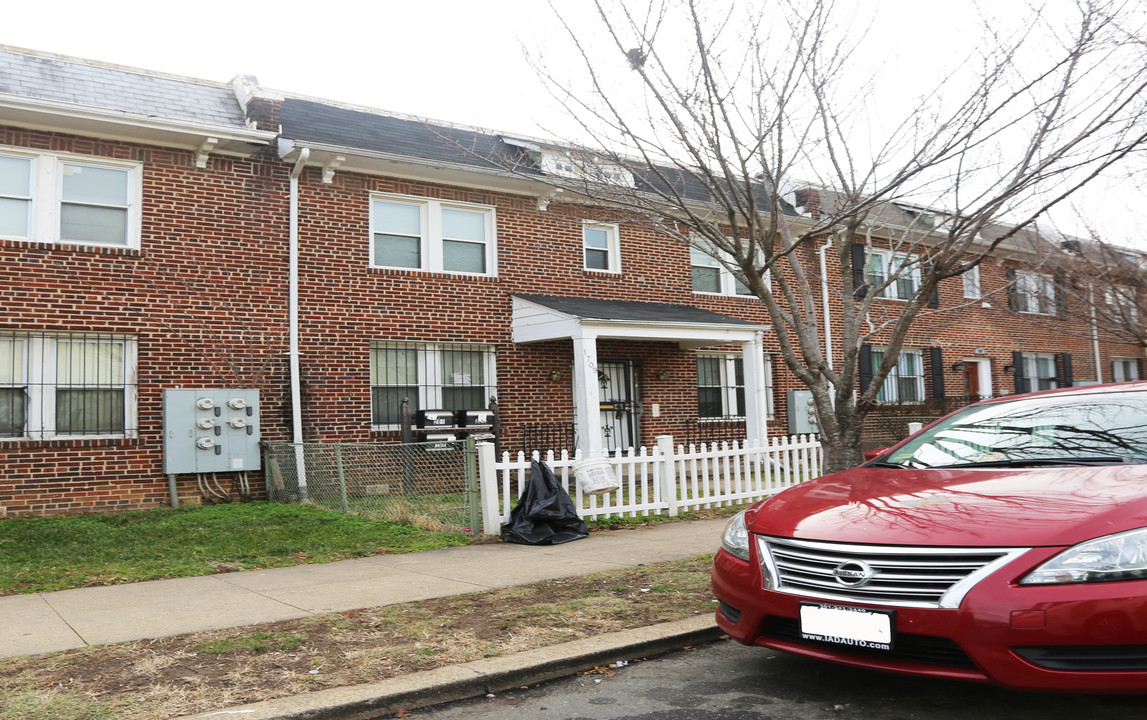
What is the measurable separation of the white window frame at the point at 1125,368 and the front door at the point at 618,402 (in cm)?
1730

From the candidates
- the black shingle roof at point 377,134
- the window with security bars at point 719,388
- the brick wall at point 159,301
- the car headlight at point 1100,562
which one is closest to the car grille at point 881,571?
the car headlight at point 1100,562

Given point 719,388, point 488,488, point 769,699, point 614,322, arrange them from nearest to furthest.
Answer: point 769,699 → point 488,488 → point 614,322 → point 719,388

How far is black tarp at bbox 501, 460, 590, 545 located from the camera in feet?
26.9

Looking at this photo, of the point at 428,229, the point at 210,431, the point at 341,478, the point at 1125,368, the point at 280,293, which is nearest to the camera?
the point at 341,478

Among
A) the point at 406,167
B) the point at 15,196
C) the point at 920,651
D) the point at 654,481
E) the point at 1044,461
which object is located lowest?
the point at 920,651

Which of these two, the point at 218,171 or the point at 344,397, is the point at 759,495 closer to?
the point at 344,397

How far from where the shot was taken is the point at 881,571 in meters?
3.36

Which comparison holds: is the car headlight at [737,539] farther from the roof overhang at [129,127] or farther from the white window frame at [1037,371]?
the white window frame at [1037,371]

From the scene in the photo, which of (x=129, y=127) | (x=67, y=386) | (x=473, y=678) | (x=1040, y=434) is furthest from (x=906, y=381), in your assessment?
(x=473, y=678)

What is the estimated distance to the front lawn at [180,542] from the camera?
7.04 metres

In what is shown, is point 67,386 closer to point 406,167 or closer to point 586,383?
point 406,167

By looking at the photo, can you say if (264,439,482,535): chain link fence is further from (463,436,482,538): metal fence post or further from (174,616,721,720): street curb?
(174,616,721,720): street curb

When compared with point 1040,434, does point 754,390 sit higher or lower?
higher

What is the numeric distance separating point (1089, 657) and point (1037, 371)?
21.8m
